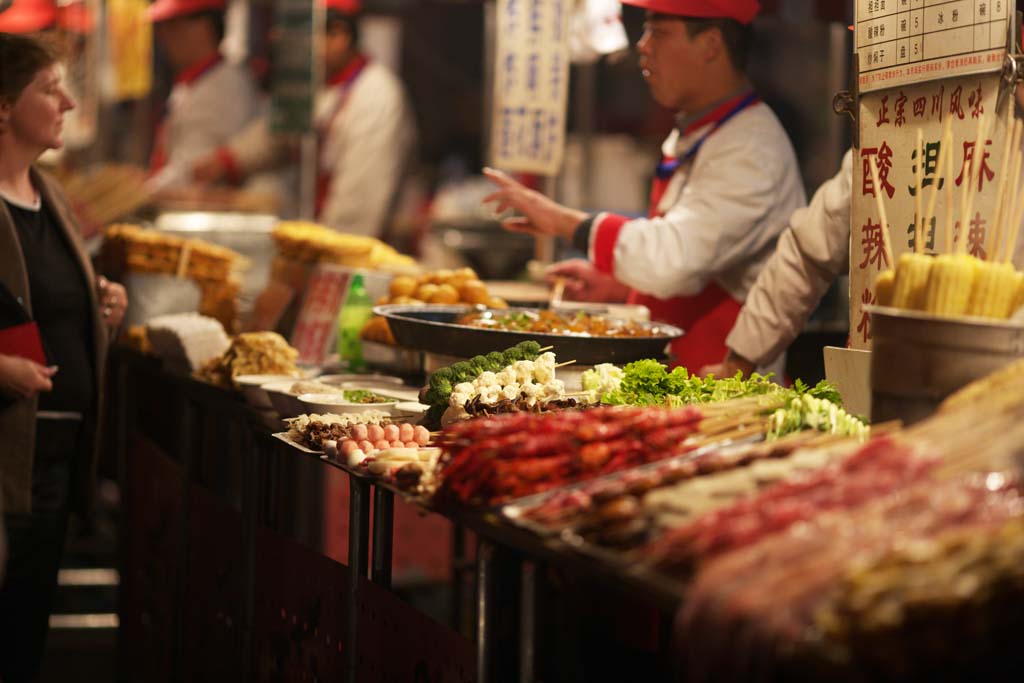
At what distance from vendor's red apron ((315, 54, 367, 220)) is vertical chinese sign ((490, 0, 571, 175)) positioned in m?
4.23

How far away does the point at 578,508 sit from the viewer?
2.50 m

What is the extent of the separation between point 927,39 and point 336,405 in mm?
1985

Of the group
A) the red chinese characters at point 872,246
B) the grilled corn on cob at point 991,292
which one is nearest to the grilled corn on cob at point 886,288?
the grilled corn on cob at point 991,292

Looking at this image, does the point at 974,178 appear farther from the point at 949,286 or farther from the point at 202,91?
the point at 202,91

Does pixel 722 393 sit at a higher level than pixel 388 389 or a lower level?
higher

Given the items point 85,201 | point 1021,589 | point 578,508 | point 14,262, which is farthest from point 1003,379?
point 85,201

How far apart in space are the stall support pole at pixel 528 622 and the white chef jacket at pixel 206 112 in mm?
8264

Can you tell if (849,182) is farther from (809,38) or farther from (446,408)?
(809,38)

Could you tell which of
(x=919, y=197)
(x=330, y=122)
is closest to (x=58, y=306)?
(x=919, y=197)

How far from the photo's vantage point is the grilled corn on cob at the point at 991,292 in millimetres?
2713

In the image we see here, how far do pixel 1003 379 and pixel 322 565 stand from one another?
2.11 meters

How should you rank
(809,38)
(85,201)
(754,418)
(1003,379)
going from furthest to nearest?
(809,38) < (85,201) < (754,418) < (1003,379)

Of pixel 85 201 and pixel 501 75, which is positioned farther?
pixel 85 201

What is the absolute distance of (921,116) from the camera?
3588 millimetres
